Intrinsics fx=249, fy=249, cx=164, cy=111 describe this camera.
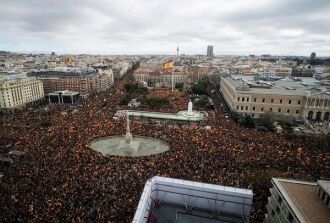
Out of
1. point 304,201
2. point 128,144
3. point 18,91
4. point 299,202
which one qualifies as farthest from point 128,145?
point 18,91

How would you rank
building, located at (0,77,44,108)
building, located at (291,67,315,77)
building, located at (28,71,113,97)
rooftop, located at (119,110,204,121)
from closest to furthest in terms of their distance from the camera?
rooftop, located at (119,110,204,121) → building, located at (0,77,44,108) → building, located at (28,71,113,97) → building, located at (291,67,315,77)

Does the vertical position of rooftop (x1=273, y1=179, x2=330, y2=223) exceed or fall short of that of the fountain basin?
it exceeds it

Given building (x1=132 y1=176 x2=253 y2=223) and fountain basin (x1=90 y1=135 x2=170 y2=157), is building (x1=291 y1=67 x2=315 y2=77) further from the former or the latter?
building (x1=132 y1=176 x2=253 y2=223)

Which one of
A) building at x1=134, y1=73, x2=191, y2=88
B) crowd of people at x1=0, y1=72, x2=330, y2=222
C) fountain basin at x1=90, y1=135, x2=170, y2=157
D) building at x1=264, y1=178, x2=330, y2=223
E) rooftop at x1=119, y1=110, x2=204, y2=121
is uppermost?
building at x1=264, y1=178, x2=330, y2=223

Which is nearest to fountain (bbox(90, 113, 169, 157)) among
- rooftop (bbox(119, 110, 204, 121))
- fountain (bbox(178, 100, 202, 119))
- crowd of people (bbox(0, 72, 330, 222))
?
crowd of people (bbox(0, 72, 330, 222))

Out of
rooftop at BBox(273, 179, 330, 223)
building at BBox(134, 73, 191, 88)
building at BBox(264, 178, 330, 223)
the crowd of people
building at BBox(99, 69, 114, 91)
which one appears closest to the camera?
rooftop at BBox(273, 179, 330, 223)

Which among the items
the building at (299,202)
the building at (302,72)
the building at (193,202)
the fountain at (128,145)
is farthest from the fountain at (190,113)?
the building at (302,72)
